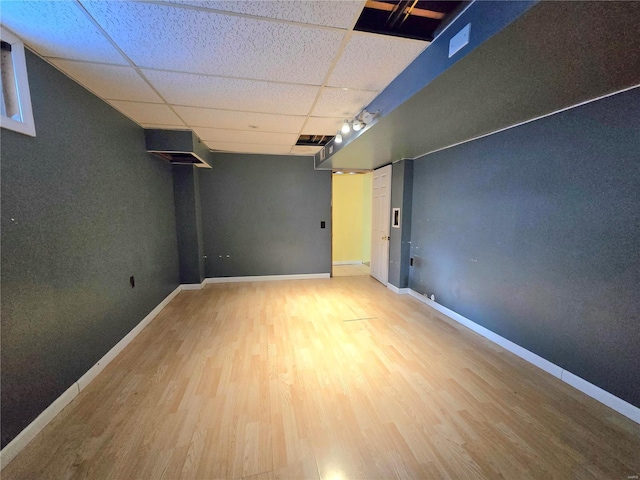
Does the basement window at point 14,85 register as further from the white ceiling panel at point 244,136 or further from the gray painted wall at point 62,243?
the white ceiling panel at point 244,136

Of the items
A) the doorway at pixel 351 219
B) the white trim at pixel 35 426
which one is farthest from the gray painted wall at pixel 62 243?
the doorway at pixel 351 219

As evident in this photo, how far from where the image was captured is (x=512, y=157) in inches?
93.8

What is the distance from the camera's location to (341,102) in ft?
7.61

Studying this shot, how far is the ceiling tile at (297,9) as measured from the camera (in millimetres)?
1189

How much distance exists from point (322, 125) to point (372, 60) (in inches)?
53.6

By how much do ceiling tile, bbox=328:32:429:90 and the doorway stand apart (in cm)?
448

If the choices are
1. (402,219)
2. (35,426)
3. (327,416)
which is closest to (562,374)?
(327,416)

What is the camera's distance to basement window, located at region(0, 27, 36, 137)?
4.68ft

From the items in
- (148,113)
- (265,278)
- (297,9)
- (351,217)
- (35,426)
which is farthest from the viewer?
(351,217)

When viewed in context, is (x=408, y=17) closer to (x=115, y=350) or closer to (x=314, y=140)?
(x=314, y=140)

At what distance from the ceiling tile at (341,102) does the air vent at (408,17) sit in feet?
2.24

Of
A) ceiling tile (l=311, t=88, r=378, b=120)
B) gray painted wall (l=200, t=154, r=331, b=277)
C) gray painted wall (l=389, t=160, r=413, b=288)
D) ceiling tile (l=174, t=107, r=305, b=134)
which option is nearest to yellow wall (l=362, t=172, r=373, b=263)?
gray painted wall (l=200, t=154, r=331, b=277)

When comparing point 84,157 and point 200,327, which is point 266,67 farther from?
point 200,327

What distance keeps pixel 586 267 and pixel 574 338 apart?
59 cm
